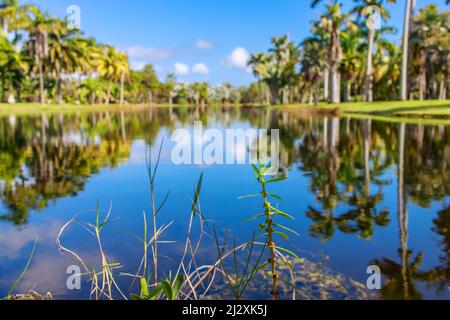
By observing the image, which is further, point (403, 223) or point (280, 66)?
point (280, 66)

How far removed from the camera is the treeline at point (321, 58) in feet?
149

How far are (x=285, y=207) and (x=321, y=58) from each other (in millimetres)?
54514

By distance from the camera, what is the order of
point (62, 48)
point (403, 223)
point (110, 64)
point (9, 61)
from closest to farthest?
point (403, 223) < point (9, 61) < point (62, 48) < point (110, 64)

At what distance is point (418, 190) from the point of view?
289 inches

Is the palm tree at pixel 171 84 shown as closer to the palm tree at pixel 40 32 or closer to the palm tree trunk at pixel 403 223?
the palm tree at pixel 40 32

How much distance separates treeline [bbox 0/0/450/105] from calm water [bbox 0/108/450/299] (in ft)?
102

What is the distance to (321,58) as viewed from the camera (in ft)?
188

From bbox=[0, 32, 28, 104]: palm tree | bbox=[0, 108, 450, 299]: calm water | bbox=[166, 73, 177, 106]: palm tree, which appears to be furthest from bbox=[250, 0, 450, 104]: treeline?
bbox=[166, 73, 177, 106]: palm tree

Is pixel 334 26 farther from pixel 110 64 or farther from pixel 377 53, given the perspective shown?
pixel 110 64

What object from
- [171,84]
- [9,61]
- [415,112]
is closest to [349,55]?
[415,112]

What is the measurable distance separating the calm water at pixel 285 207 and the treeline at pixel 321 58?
3111cm

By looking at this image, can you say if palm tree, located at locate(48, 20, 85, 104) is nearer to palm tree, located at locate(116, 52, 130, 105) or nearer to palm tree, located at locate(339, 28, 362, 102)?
palm tree, located at locate(116, 52, 130, 105)
